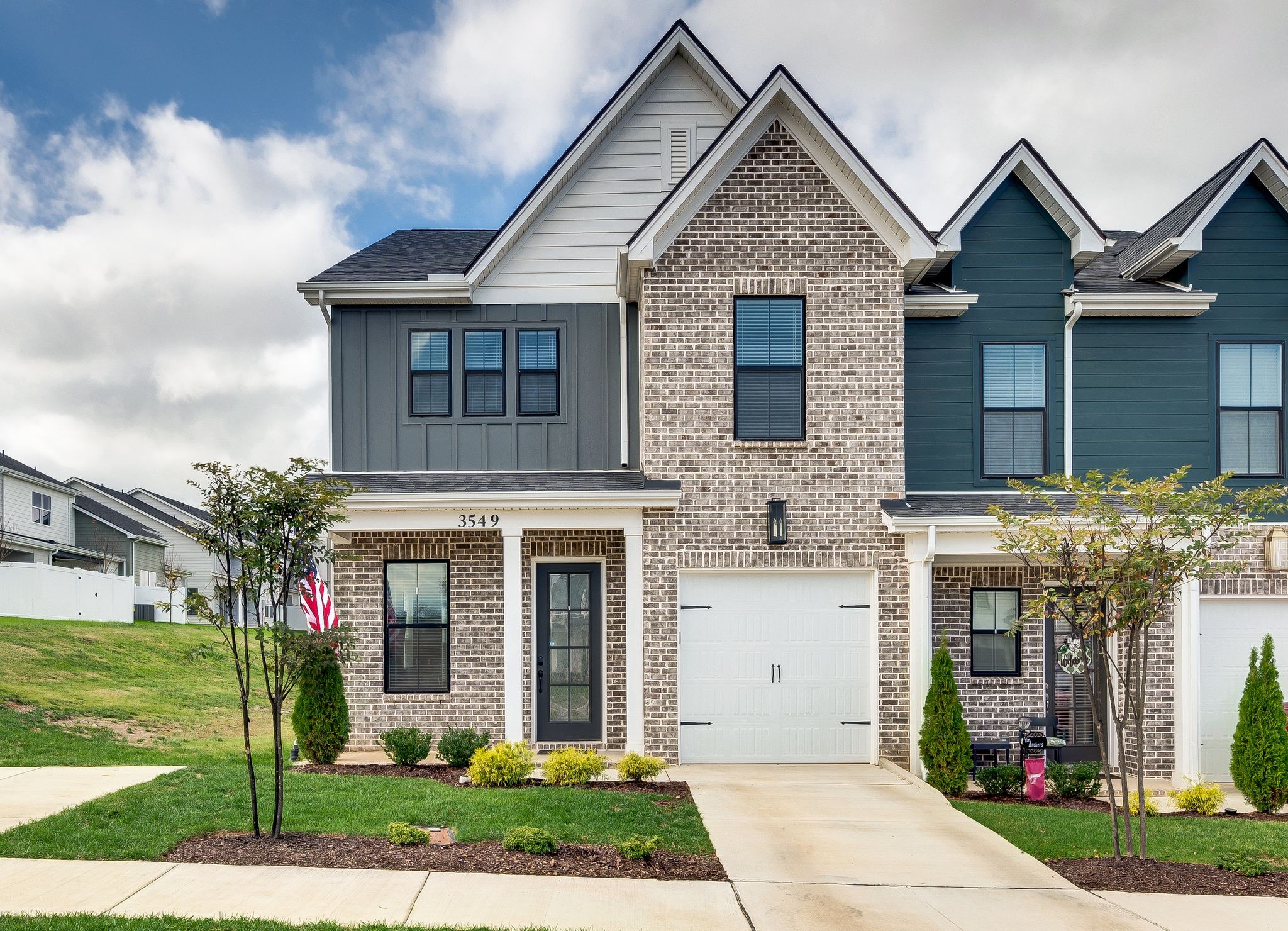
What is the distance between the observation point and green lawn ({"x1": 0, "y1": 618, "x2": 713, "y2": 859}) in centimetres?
822

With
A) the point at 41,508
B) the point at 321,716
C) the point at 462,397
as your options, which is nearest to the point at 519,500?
the point at 462,397

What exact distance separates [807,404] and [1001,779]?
4.96 m

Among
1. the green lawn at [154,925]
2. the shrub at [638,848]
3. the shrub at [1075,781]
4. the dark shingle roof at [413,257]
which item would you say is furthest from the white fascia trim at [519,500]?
the green lawn at [154,925]

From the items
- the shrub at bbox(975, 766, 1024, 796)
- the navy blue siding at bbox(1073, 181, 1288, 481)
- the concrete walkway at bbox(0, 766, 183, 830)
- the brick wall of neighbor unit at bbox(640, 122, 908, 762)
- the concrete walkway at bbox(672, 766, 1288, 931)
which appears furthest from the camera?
the navy blue siding at bbox(1073, 181, 1288, 481)

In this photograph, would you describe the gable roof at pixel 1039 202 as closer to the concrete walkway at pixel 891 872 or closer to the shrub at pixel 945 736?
the shrub at pixel 945 736

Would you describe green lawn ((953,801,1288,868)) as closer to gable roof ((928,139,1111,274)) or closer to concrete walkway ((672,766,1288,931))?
concrete walkway ((672,766,1288,931))

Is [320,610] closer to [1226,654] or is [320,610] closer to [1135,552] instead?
[1135,552]

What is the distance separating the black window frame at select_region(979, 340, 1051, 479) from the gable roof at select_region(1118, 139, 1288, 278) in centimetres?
191

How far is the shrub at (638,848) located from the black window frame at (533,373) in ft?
23.0

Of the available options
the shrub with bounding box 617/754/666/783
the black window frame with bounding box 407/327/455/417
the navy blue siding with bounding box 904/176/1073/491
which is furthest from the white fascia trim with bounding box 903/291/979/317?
the shrub with bounding box 617/754/666/783

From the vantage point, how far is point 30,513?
1500 inches

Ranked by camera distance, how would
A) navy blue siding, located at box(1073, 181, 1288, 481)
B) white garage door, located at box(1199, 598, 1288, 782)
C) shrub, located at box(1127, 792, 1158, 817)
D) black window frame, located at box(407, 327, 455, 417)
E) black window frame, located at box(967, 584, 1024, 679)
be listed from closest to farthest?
shrub, located at box(1127, 792, 1158, 817) → white garage door, located at box(1199, 598, 1288, 782) → black window frame, located at box(967, 584, 1024, 679) → navy blue siding, located at box(1073, 181, 1288, 481) → black window frame, located at box(407, 327, 455, 417)

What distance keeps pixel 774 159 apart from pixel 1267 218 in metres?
6.85

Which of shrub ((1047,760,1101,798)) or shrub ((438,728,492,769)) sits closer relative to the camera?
shrub ((1047,760,1101,798))
